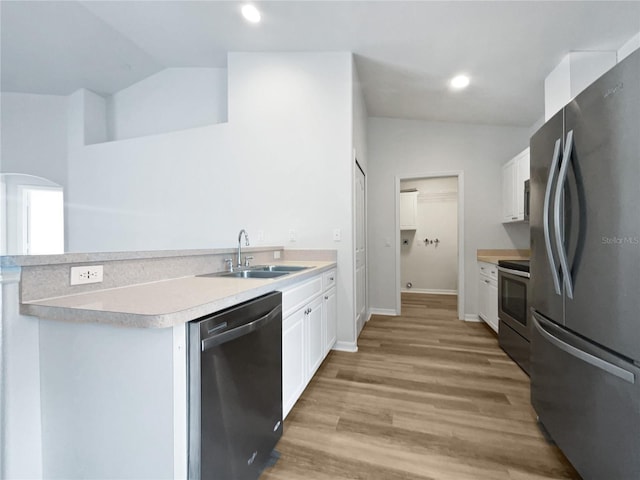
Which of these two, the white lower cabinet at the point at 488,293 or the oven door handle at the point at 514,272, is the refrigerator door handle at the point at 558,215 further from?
the white lower cabinet at the point at 488,293

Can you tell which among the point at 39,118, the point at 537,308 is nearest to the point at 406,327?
the point at 537,308

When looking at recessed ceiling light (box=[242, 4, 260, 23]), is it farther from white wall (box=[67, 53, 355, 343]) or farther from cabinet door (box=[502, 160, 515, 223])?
cabinet door (box=[502, 160, 515, 223])

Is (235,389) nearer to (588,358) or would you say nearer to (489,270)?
(588,358)

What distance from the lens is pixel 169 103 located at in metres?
4.05

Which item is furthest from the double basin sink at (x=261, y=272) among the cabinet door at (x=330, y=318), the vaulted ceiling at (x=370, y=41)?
the vaulted ceiling at (x=370, y=41)

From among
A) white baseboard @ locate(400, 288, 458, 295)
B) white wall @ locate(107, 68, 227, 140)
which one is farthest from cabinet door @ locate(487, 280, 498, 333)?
white wall @ locate(107, 68, 227, 140)

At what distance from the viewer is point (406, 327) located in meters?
3.66

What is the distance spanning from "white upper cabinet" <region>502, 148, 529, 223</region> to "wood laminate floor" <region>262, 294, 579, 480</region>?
1679 millimetres

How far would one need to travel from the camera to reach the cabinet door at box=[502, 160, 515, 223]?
11.3ft

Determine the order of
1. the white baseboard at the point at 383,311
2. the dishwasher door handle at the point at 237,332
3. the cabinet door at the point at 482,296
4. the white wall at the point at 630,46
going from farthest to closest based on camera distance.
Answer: the white baseboard at the point at 383,311 < the cabinet door at the point at 482,296 < the white wall at the point at 630,46 < the dishwasher door handle at the point at 237,332

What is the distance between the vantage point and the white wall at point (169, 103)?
3855 mm

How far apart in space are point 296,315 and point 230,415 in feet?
2.53

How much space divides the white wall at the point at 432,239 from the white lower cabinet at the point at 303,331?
4.17m

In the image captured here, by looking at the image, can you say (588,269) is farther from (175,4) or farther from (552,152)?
(175,4)
